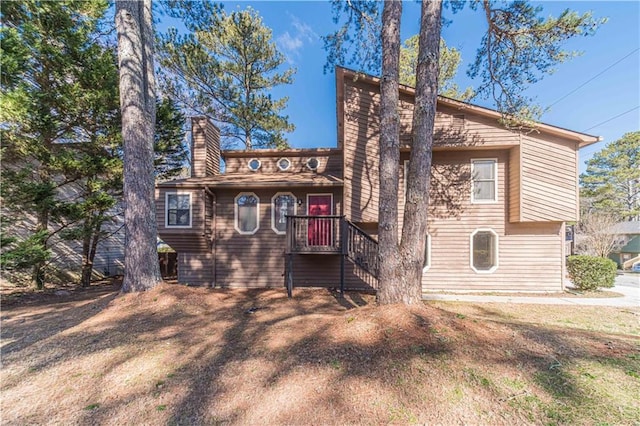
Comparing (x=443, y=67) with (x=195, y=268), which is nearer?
(x=195, y=268)

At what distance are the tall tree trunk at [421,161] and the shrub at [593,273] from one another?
835 centimetres

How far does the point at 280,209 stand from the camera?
29.4 feet

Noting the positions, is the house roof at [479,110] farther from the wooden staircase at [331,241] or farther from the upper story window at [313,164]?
the wooden staircase at [331,241]

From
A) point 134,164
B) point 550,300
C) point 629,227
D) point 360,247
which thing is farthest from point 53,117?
point 629,227

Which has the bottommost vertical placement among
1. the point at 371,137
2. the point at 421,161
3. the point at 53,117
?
the point at 421,161

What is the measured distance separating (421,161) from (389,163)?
558 mm

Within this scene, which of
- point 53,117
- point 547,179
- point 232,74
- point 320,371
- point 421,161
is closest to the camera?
point 320,371

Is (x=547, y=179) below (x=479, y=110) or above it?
below

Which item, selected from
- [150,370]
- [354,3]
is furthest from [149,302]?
[354,3]

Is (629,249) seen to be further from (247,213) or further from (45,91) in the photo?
(45,91)

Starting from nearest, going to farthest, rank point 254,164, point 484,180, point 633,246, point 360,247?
point 360,247 < point 484,180 < point 254,164 < point 633,246

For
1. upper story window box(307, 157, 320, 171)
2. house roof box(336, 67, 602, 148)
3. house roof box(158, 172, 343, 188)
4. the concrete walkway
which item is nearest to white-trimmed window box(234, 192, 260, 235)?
house roof box(158, 172, 343, 188)

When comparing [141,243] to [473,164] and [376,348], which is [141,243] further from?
[473,164]

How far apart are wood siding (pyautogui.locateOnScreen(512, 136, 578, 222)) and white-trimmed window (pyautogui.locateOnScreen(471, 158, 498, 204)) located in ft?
2.47
